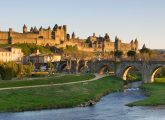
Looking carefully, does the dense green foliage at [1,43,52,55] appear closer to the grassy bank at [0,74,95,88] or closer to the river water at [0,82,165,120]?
the grassy bank at [0,74,95,88]

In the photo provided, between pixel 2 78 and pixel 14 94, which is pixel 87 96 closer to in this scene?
pixel 14 94

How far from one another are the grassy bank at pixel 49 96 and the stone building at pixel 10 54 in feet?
143

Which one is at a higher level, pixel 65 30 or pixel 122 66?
pixel 65 30

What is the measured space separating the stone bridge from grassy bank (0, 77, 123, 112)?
18639 mm

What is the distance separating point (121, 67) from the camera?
341ft

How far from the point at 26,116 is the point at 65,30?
459 ft

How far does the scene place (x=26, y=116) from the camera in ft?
163

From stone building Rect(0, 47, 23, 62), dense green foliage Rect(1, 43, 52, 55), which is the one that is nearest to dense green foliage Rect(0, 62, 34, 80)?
stone building Rect(0, 47, 23, 62)

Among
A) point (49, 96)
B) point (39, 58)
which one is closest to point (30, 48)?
point (39, 58)

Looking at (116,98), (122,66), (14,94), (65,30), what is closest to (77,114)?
(14,94)

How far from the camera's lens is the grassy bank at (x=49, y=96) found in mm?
55188

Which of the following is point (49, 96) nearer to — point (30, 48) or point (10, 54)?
point (10, 54)

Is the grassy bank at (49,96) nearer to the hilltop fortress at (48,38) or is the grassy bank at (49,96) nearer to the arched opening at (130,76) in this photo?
the arched opening at (130,76)

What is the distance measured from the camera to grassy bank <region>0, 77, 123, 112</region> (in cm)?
5519
